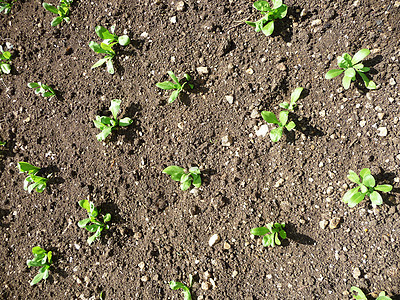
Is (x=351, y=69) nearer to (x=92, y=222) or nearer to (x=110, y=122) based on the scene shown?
(x=110, y=122)

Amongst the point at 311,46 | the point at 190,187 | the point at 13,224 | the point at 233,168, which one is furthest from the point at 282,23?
the point at 13,224

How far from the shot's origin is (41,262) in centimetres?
197

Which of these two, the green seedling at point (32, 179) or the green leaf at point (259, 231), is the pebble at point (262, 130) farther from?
the green seedling at point (32, 179)

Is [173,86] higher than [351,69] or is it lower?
higher

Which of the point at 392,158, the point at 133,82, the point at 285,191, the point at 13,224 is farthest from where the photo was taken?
the point at 13,224

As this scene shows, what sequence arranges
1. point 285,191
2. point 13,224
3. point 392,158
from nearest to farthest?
point 392,158
point 285,191
point 13,224

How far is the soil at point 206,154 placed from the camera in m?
1.65

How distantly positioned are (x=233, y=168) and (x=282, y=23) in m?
0.93

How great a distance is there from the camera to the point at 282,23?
1.80 metres

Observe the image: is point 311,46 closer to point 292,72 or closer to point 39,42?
point 292,72

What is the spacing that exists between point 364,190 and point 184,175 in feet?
3.23

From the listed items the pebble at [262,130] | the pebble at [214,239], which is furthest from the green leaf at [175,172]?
the pebble at [262,130]

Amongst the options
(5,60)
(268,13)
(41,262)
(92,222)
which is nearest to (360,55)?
(268,13)

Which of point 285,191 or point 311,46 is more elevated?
point 311,46
